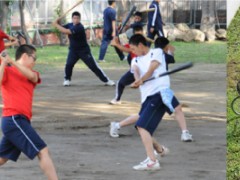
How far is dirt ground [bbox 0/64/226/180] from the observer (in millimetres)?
8258

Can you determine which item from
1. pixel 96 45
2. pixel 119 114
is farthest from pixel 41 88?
pixel 96 45

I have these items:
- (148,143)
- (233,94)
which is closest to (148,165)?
(148,143)

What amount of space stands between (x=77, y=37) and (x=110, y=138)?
5.52m

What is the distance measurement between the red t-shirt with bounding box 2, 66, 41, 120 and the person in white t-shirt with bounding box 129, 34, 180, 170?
172 centimetres

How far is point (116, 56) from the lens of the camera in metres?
22.9

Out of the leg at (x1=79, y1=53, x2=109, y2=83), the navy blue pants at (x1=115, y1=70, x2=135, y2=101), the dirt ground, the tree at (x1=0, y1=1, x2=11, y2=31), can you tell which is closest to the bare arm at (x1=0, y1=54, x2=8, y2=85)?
the dirt ground

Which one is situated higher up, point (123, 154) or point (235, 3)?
point (235, 3)

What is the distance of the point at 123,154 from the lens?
9219 millimetres

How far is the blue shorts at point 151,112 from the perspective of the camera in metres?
8.42

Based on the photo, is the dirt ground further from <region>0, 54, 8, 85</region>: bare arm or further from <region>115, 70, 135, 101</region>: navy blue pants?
<region>0, 54, 8, 85</region>: bare arm

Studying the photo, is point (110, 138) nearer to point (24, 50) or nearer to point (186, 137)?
point (186, 137)

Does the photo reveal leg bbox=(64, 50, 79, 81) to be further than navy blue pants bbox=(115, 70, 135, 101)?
Yes

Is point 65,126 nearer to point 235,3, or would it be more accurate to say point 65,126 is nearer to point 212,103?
point 212,103

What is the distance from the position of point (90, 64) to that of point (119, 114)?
3504mm
